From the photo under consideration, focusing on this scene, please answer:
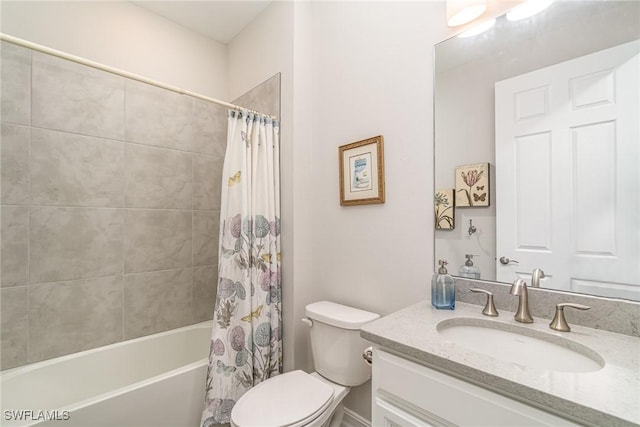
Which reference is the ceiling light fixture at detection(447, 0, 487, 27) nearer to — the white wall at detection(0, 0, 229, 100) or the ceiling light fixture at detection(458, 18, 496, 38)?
the ceiling light fixture at detection(458, 18, 496, 38)

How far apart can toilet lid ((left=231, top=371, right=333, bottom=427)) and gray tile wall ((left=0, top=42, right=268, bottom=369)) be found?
43.9 inches

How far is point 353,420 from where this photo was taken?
1.54 m

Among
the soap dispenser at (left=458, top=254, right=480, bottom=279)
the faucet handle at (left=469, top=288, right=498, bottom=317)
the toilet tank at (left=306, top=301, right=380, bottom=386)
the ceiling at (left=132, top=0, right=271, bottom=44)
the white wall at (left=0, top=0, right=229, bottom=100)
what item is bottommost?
the toilet tank at (left=306, top=301, right=380, bottom=386)

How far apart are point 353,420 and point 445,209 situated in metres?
1.28

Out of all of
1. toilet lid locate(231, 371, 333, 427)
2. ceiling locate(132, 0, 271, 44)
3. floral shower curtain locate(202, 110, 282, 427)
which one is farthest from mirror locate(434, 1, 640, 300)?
ceiling locate(132, 0, 271, 44)

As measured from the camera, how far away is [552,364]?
0.81m

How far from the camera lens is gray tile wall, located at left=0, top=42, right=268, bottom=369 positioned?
1.49m

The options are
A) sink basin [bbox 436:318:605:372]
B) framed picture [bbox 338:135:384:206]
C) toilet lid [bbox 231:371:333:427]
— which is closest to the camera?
sink basin [bbox 436:318:605:372]

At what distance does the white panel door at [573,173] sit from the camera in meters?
0.82

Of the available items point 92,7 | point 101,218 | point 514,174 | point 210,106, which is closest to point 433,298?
point 514,174

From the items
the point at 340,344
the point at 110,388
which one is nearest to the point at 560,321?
the point at 340,344

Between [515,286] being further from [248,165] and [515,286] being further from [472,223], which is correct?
[248,165]

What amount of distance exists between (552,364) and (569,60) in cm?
99

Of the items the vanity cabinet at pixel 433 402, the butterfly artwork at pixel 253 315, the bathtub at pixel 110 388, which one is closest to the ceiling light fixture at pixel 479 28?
the vanity cabinet at pixel 433 402
